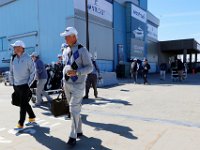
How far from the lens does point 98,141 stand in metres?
4.35

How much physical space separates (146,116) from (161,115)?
1.45ft

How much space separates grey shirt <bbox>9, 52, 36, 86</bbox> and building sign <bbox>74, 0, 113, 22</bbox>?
16.8m

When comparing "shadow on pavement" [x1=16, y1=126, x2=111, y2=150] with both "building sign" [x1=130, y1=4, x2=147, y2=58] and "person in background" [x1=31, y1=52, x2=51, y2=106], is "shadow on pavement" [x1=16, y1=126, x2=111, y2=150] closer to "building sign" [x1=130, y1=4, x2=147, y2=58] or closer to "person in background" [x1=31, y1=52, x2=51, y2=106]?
"person in background" [x1=31, y1=52, x2=51, y2=106]

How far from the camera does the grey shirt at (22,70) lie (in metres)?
5.00

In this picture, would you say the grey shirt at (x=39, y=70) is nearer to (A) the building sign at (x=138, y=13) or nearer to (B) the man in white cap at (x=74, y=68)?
(B) the man in white cap at (x=74, y=68)

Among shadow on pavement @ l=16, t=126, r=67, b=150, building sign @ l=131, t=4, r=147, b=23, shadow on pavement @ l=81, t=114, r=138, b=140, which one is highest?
building sign @ l=131, t=4, r=147, b=23

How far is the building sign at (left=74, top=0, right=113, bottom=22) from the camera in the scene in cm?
2148

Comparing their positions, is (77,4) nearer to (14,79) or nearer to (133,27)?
(133,27)

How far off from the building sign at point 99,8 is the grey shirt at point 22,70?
16.8m

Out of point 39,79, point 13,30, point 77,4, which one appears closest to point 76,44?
point 39,79

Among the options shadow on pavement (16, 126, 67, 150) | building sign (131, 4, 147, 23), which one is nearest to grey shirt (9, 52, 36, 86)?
shadow on pavement (16, 126, 67, 150)

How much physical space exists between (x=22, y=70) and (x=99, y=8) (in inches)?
802

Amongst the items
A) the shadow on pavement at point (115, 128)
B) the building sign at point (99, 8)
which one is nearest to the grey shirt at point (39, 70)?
the shadow on pavement at point (115, 128)

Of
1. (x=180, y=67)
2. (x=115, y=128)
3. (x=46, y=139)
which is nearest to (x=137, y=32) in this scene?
(x=180, y=67)
